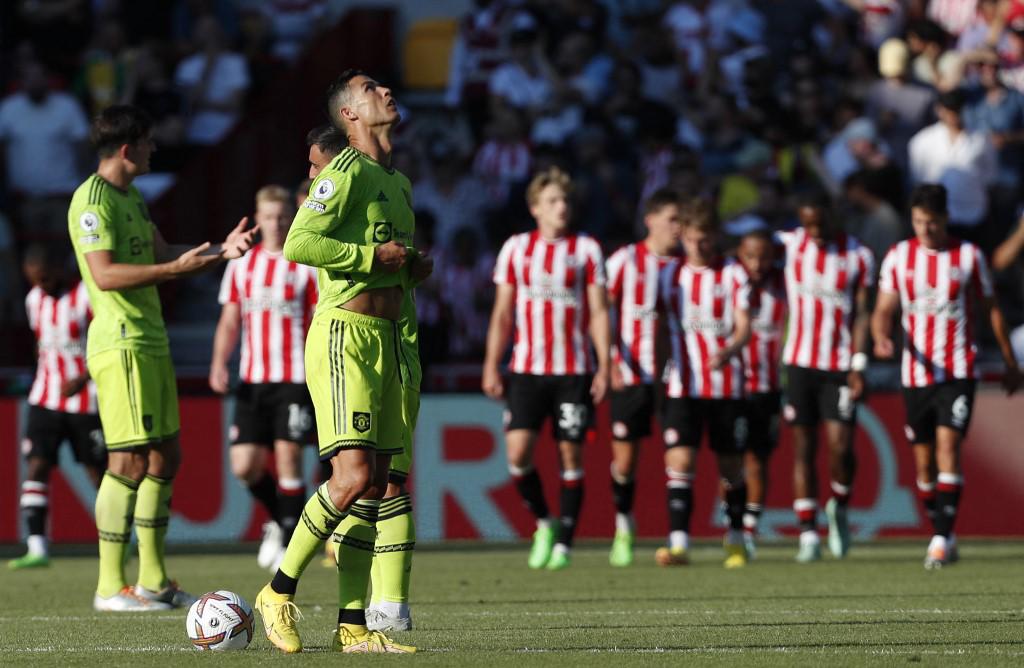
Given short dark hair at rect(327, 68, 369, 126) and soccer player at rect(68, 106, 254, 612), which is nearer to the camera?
short dark hair at rect(327, 68, 369, 126)

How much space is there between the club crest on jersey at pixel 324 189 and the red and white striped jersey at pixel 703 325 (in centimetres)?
573

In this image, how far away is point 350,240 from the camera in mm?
7098

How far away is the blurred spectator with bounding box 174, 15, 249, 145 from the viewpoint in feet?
64.2

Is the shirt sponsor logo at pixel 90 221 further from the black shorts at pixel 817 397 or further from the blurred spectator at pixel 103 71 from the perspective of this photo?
the blurred spectator at pixel 103 71

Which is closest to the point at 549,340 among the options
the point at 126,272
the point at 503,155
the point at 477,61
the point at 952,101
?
the point at 126,272

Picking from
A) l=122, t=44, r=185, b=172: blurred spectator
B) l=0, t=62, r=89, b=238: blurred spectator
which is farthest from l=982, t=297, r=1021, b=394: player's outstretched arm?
l=0, t=62, r=89, b=238: blurred spectator

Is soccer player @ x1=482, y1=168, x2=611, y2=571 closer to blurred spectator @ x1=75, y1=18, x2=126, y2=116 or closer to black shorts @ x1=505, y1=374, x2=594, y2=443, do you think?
black shorts @ x1=505, y1=374, x2=594, y2=443

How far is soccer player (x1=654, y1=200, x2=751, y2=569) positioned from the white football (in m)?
5.46

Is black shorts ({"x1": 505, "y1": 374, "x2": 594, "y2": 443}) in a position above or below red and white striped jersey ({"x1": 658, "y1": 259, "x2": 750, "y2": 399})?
below

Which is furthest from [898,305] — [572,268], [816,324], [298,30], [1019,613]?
[298,30]

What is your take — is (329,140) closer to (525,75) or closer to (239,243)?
(239,243)

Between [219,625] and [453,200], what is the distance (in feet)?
36.6

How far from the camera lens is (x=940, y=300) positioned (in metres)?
11.9

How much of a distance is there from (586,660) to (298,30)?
15.1 metres
